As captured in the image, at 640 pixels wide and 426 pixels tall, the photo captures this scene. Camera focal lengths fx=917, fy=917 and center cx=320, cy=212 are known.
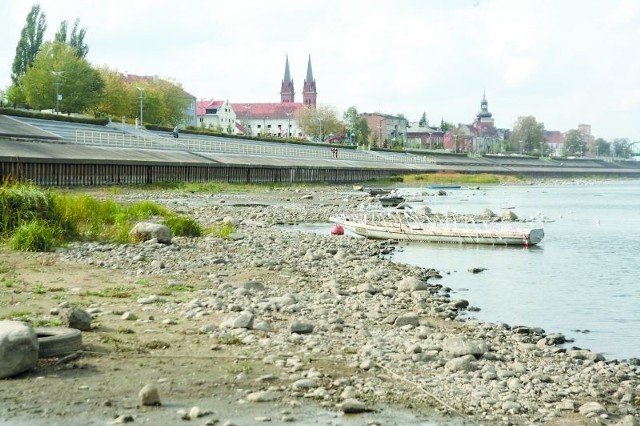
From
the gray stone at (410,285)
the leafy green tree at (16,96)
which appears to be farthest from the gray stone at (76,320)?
the leafy green tree at (16,96)

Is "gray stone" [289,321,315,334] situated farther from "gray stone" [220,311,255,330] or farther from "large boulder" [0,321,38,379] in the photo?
"large boulder" [0,321,38,379]

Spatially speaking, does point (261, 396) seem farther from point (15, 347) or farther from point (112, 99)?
point (112, 99)

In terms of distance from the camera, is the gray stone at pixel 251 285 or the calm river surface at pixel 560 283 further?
the calm river surface at pixel 560 283

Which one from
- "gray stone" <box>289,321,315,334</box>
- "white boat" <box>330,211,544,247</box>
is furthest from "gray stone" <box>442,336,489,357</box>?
"white boat" <box>330,211,544,247</box>

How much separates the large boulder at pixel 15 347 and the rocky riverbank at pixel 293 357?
232 mm

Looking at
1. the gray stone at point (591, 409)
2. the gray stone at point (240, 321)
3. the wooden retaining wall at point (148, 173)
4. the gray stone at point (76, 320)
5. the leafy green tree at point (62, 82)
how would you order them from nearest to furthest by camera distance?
1. the gray stone at point (591, 409)
2. the gray stone at point (76, 320)
3. the gray stone at point (240, 321)
4. the wooden retaining wall at point (148, 173)
5. the leafy green tree at point (62, 82)

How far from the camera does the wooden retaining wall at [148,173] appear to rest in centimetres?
6494

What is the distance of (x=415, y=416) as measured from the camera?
11.6 metres

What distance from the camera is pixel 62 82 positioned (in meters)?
117

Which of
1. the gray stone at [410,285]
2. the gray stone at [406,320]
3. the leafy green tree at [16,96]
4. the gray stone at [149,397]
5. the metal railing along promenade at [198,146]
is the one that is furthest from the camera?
the leafy green tree at [16,96]

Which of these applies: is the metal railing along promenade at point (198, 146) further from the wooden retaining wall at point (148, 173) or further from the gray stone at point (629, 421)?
the gray stone at point (629, 421)

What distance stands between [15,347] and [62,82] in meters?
110

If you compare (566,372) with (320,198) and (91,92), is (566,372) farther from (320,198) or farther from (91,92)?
(91,92)

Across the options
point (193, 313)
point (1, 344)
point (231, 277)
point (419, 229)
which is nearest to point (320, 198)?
point (419, 229)
